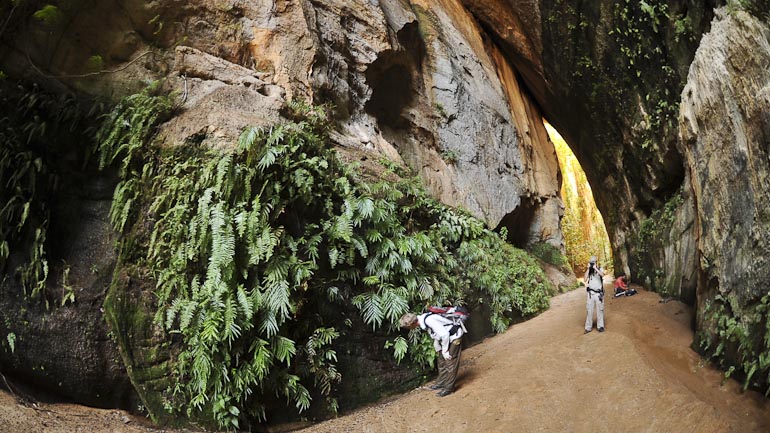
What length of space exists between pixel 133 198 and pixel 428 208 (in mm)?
5495

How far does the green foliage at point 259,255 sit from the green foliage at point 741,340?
12.3 feet

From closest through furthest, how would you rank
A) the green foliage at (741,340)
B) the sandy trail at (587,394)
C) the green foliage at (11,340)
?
the green foliage at (741,340), the sandy trail at (587,394), the green foliage at (11,340)

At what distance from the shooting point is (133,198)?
6.56 meters

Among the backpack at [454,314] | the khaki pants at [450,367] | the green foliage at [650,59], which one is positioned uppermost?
the green foliage at [650,59]

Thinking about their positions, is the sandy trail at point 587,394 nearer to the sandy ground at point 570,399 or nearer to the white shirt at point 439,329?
the sandy ground at point 570,399

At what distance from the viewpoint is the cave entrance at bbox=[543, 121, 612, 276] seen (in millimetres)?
31156

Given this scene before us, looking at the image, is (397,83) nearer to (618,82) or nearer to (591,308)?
(618,82)

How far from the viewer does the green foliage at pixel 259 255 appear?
5.66 m

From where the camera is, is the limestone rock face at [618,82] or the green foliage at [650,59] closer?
the green foliage at [650,59]

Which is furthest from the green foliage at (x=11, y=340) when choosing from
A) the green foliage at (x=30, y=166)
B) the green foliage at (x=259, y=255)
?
the green foliage at (x=259, y=255)

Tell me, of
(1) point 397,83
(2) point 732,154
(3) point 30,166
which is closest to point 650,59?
(2) point 732,154

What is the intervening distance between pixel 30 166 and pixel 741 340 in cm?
895

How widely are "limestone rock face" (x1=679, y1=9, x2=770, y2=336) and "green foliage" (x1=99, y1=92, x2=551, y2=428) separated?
3.90 metres

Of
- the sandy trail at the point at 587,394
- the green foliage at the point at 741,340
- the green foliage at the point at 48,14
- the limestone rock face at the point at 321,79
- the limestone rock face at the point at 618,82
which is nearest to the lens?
the green foliage at the point at 741,340
